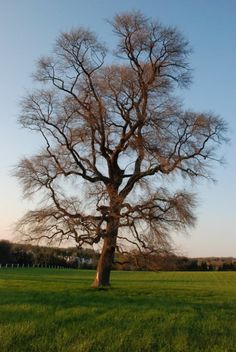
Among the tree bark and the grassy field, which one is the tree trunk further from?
the grassy field

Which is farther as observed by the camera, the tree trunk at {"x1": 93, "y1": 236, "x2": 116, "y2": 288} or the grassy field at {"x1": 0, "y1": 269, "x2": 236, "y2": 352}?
the tree trunk at {"x1": 93, "y1": 236, "x2": 116, "y2": 288}

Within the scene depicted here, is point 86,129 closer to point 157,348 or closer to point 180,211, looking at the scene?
point 180,211

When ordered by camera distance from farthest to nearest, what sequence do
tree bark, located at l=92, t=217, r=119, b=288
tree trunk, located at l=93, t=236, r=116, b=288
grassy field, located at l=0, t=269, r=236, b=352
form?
tree trunk, located at l=93, t=236, r=116, b=288 → tree bark, located at l=92, t=217, r=119, b=288 → grassy field, located at l=0, t=269, r=236, b=352

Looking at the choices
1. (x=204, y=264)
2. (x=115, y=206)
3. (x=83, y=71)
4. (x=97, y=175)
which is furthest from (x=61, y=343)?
(x=204, y=264)

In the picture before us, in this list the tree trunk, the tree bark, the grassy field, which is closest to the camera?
the grassy field

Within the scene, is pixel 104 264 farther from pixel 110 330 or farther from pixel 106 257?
pixel 110 330

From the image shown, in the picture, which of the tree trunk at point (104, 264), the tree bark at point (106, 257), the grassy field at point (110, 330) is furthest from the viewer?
the tree trunk at point (104, 264)

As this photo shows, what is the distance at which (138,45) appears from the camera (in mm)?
30094

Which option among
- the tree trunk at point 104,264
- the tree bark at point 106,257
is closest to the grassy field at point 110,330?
the tree bark at point 106,257

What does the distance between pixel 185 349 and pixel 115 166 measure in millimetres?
21173

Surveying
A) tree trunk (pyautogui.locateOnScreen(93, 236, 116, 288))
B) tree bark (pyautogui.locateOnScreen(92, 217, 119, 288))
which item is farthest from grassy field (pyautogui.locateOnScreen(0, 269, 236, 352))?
tree trunk (pyautogui.locateOnScreen(93, 236, 116, 288))

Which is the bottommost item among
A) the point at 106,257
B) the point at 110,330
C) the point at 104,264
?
the point at 110,330

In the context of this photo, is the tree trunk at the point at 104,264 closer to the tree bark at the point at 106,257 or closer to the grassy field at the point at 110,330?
the tree bark at the point at 106,257

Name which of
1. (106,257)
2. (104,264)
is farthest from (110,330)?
(104,264)
